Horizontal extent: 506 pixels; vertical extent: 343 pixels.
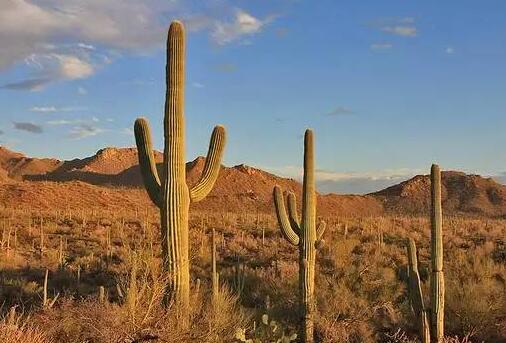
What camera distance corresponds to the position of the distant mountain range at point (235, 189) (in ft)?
187

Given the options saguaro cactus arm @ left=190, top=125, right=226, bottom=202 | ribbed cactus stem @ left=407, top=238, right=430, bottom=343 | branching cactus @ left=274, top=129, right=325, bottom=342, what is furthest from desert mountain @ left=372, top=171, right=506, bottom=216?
saguaro cactus arm @ left=190, top=125, right=226, bottom=202

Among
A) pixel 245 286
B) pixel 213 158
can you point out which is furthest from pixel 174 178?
pixel 245 286

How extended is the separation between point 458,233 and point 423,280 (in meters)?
11.6

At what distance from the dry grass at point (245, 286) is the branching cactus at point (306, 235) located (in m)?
0.79

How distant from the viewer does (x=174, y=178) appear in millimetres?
12086

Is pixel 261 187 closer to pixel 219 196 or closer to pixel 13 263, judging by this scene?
pixel 219 196

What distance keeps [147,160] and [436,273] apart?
6552 millimetres

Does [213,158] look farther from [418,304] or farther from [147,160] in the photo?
Answer: [418,304]

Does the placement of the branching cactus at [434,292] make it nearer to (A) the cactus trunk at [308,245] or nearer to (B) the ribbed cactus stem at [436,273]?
(B) the ribbed cactus stem at [436,273]

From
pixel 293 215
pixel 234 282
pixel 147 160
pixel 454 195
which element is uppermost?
pixel 454 195

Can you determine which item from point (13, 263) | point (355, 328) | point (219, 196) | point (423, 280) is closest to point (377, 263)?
point (423, 280)

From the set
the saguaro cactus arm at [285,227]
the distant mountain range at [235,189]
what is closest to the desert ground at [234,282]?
the saguaro cactus arm at [285,227]

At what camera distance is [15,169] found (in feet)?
334

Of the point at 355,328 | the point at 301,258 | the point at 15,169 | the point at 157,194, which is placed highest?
the point at 15,169
